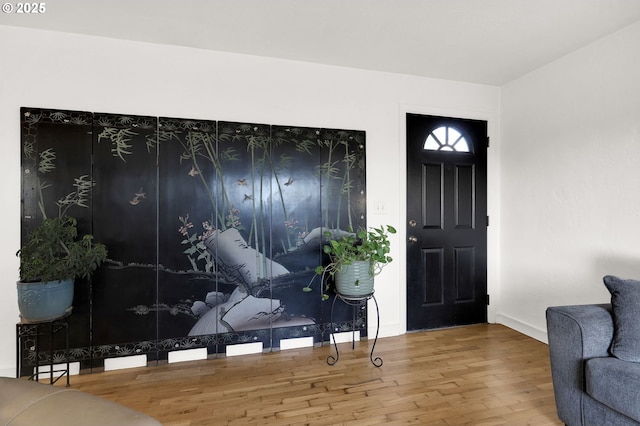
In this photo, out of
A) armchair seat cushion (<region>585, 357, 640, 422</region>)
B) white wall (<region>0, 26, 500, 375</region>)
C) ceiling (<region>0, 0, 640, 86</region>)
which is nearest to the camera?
armchair seat cushion (<region>585, 357, 640, 422</region>)

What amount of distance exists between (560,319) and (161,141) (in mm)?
2899

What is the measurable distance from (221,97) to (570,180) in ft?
9.91

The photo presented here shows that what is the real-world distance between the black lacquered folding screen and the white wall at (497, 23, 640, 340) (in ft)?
5.32

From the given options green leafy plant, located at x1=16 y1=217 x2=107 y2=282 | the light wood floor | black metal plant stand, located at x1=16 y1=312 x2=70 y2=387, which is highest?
green leafy plant, located at x1=16 y1=217 x2=107 y2=282

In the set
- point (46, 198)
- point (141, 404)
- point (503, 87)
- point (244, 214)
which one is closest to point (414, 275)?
point (244, 214)

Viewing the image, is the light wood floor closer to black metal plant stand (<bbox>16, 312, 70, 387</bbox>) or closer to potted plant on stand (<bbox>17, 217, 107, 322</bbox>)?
black metal plant stand (<bbox>16, 312, 70, 387</bbox>)

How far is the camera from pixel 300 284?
2785mm

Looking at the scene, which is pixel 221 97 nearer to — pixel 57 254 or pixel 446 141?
pixel 57 254

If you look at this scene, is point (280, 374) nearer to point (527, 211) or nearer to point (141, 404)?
point (141, 404)

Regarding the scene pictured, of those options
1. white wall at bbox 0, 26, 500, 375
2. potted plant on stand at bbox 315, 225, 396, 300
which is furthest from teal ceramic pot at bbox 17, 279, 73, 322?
potted plant on stand at bbox 315, 225, 396, 300

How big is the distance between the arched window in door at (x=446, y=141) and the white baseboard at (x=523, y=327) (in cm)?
179

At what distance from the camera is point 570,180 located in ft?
8.76

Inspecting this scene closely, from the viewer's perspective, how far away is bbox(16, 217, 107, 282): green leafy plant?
6.42 feet

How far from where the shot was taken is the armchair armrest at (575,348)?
1.61 metres
